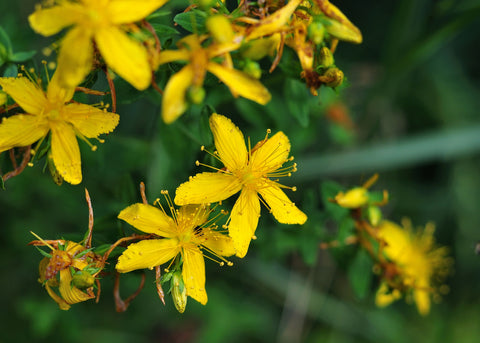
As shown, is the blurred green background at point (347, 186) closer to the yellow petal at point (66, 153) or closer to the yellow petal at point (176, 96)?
the yellow petal at point (66, 153)

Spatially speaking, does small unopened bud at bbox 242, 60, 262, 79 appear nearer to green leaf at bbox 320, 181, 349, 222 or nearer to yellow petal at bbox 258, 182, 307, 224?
yellow petal at bbox 258, 182, 307, 224

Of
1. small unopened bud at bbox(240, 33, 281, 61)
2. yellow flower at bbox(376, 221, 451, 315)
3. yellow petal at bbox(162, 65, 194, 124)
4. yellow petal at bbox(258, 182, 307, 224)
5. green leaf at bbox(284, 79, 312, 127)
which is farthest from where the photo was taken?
yellow flower at bbox(376, 221, 451, 315)

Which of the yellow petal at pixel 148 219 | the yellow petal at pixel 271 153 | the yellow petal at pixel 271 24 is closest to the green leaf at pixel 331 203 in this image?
the yellow petal at pixel 271 153

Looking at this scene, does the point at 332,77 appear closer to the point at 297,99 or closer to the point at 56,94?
the point at 297,99

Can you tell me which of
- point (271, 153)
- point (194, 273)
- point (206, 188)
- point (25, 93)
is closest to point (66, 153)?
point (25, 93)

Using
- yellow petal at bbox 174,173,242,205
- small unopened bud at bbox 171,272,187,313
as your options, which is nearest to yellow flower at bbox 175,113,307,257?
yellow petal at bbox 174,173,242,205

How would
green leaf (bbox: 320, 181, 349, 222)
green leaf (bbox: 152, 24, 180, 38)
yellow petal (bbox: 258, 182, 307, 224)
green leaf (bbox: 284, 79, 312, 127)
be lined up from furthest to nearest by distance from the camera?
green leaf (bbox: 320, 181, 349, 222), green leaf (bbox: 284, 79, 312, 127), yellow petal (bbox: 258, 182, 307, 224), green leaf (bbox: 152, 24, 180, 38)
